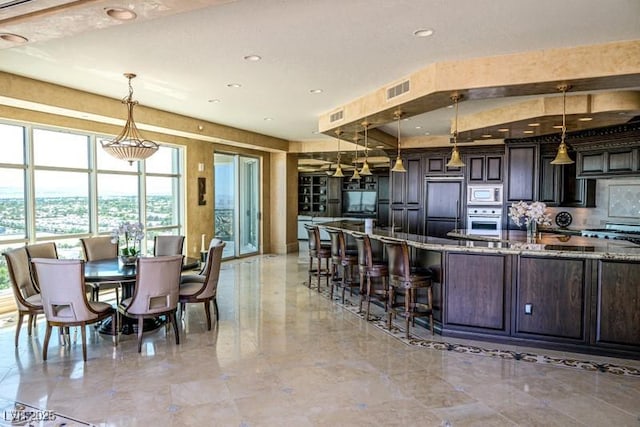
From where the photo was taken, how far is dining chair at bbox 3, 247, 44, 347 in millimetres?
4152

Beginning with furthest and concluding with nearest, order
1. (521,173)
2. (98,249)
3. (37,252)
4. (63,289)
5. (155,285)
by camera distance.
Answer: (521,173)
(98,249)
(37,252)
(155,285)
(63,289)

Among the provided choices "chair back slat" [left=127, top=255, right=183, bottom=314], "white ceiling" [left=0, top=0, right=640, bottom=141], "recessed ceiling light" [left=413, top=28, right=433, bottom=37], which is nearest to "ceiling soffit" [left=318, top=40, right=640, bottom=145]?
"white ceiling" [left=0, top=0, right=640, bottom=141]

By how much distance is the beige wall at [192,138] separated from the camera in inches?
203

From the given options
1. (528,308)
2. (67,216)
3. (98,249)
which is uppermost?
(67,216)

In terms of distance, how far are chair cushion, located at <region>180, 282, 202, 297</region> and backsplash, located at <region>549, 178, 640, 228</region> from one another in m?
6.93

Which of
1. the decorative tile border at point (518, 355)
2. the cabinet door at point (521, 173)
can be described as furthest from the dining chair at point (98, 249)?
the cabinet door at point (521, 173)

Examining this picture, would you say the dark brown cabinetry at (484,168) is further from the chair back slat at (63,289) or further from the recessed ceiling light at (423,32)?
the chair back slat at (63,289)

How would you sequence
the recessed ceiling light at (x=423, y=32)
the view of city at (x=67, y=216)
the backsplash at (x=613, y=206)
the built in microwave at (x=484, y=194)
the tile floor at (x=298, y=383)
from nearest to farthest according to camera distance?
the tile floor at (x=298, y=383)
the recessed ceiling light at (x=423, y=32)
the view of city at (x=67, y=216)
the backsplash at (x=613, y=206)
the built in microwave at (x=484, y=194)

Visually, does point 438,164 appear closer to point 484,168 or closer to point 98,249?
point 484,168

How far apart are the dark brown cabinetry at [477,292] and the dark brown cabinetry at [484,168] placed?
5023mm

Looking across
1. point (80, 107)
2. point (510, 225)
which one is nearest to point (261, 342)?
point (80, 107)

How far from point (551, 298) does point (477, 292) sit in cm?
69

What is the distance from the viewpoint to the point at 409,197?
9.77 meters

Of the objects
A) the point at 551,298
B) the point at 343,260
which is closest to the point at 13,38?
the point at 343,260
